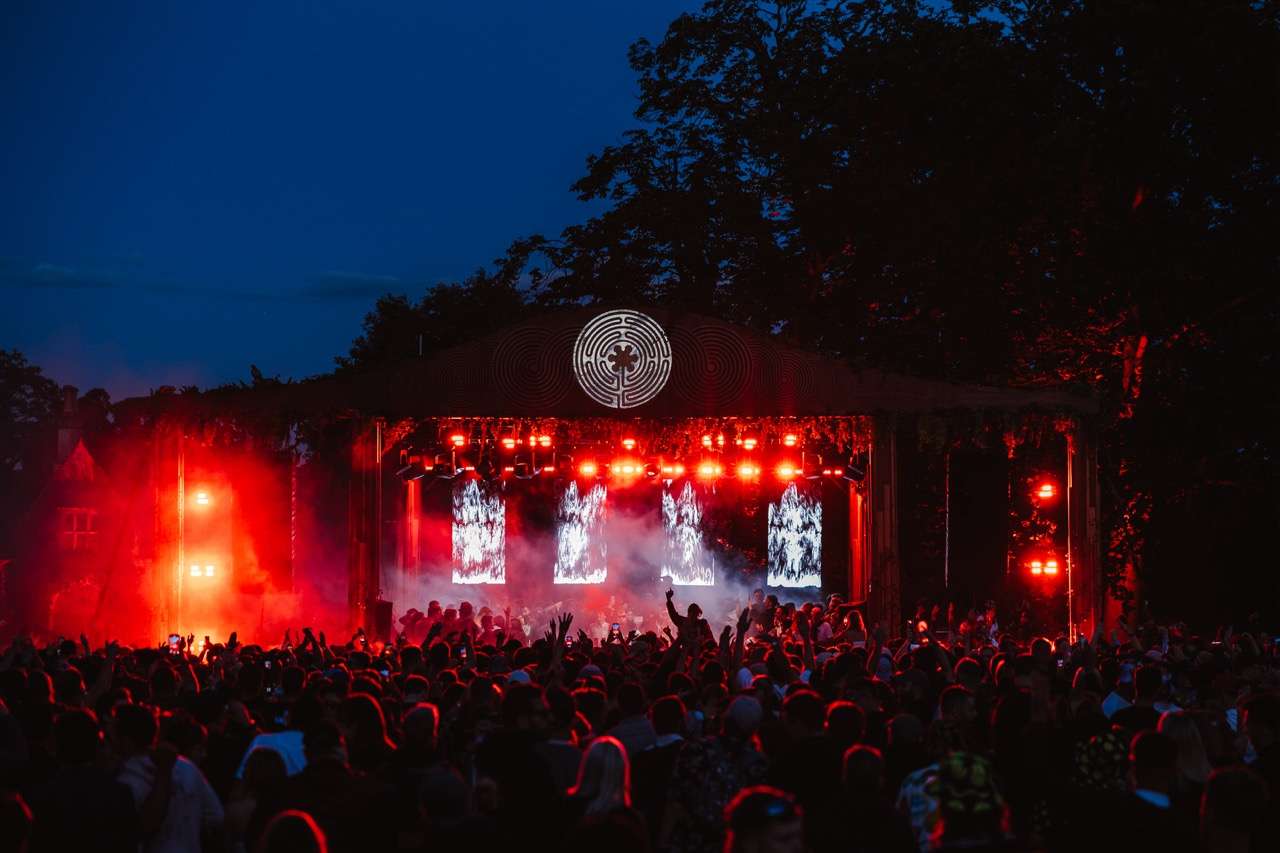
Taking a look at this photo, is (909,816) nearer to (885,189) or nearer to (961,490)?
(961,490)

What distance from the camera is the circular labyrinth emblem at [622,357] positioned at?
818 inches

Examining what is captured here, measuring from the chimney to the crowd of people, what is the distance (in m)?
27.4

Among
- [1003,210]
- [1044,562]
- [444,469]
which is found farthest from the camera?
[1003,210]

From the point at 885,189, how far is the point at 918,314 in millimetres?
2981

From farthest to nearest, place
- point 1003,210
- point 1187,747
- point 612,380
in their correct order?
point 1003,210 → point 612,380 → point 1187,747

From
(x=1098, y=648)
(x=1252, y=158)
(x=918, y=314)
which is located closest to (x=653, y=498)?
(x=918, y=314)

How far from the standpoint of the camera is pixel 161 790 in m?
5.74

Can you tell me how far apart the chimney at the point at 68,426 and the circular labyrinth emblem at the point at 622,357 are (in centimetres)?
1876

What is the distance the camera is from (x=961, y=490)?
1073 inches

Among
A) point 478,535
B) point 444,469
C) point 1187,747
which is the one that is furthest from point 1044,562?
point 1187,747

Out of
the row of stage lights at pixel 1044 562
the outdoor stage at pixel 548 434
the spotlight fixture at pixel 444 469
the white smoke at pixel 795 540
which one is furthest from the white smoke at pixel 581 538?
the row of stage lights at pixel 1044 562

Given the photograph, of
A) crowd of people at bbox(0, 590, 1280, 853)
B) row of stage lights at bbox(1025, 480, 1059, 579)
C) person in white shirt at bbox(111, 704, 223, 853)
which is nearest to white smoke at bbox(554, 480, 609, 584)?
row of stage lights at bbox(1025, 480, 1059, 579)

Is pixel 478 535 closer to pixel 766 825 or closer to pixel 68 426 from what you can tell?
pixel 68 426

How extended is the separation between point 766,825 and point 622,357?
16851mm
